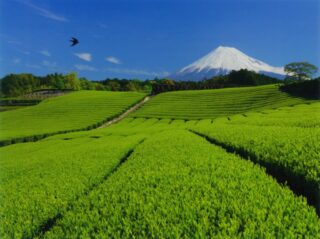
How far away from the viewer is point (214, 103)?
61.0 m

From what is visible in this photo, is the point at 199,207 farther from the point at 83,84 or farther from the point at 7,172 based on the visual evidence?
the point at 83,84

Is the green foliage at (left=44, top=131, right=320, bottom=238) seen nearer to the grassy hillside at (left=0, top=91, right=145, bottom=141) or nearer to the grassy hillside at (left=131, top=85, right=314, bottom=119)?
the grassy hillside at (left=0, top=91, right=145, bottom=141)

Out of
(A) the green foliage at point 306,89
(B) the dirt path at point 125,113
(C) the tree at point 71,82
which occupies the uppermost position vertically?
(C) the tree at point 71,82

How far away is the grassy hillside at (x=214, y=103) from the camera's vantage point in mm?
51281

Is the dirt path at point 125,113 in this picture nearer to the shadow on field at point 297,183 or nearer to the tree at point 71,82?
the shadow on field at point 297,183

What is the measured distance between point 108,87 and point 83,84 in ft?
59.0

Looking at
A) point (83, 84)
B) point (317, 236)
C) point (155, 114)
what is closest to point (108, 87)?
point (83, 84)

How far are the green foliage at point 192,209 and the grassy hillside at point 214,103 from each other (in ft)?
138

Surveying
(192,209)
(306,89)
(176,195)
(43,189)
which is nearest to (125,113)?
(306,89)

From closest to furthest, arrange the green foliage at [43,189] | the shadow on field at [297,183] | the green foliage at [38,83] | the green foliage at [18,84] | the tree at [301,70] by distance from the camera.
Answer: the green foliage at [43,189]
the shadow on field at [297,183]
the tree at [301,70]
the green foliage at [18,84]
the green foliage at [38,83]

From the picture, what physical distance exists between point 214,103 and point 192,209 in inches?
2220

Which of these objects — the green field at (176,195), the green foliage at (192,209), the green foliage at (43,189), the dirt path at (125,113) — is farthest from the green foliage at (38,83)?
the green foliage at (192,209)

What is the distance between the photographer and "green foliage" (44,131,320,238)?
5027 mm

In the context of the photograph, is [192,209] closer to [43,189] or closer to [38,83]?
[43,189]
